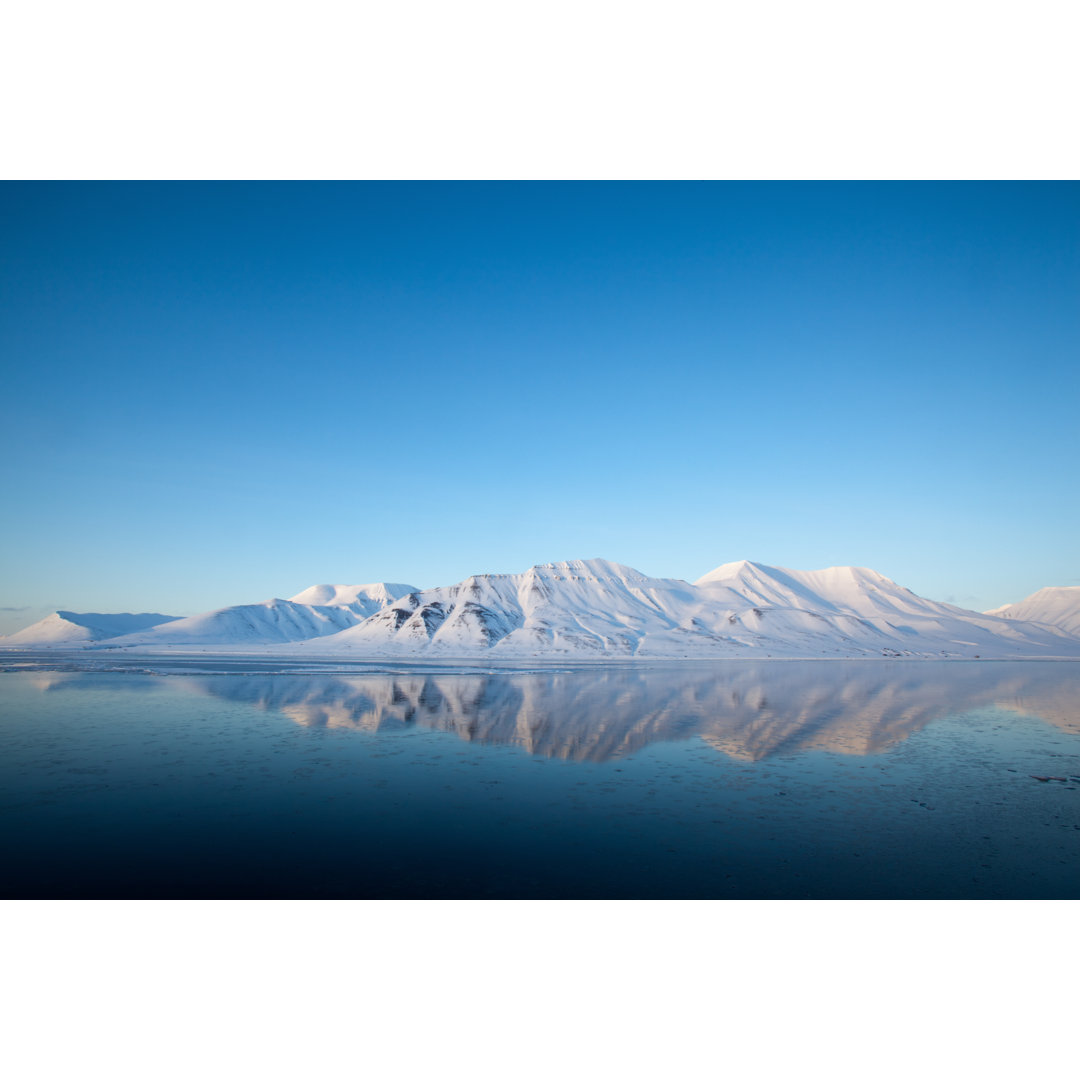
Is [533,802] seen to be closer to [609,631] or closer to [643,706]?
[643,706]

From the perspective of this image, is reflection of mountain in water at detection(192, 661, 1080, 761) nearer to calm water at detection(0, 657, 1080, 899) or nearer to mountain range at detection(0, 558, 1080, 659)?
calm water at detection(0, 657, 1080, 899)

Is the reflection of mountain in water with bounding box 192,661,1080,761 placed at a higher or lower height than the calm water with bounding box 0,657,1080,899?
lower

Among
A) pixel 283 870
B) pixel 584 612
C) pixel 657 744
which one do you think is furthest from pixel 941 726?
pixel 584 612

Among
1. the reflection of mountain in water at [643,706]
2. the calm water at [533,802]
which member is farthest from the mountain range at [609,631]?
the calm water at [533,802]

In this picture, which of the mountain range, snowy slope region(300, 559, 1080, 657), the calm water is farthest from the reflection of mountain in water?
snowy slope region(300, 559, 1080, 657)

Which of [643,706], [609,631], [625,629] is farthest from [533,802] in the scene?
[625,629]

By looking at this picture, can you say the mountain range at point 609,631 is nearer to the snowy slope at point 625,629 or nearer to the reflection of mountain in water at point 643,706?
the snowy slope at point 625,629
